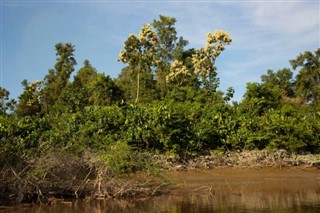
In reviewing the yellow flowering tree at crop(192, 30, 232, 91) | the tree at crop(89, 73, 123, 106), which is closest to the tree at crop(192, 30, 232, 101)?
the yellow flowering tree at crop(192, 30, 232, 91)

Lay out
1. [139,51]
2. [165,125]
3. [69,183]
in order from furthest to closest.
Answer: [139,51] → [165,125] → [69,183]

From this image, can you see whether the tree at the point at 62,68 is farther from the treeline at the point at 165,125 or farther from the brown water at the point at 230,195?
the brown water at the point at 230,195

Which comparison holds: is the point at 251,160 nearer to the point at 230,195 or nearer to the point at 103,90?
the point at 230,195

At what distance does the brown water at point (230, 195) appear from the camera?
34.4 ft

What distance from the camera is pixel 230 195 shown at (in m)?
12.6

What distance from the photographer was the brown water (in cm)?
1050

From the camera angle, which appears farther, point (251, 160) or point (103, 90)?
point (103, 90)

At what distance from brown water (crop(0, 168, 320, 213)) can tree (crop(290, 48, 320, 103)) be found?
50.8ft

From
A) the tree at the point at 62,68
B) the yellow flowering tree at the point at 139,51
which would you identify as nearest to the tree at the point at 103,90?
the yellow flowering tree at the point at 139,51

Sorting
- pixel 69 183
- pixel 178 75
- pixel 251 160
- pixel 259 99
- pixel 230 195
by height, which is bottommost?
pixel 230 195

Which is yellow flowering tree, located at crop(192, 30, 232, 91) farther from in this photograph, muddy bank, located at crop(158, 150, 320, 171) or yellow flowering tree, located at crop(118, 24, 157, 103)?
muddy bank, located at crop(158, 150, 320, 171)

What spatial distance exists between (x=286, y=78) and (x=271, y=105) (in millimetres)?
15744

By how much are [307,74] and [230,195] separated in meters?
22.6

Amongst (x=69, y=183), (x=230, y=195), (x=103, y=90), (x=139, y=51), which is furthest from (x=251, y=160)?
(x=139, y=51)
